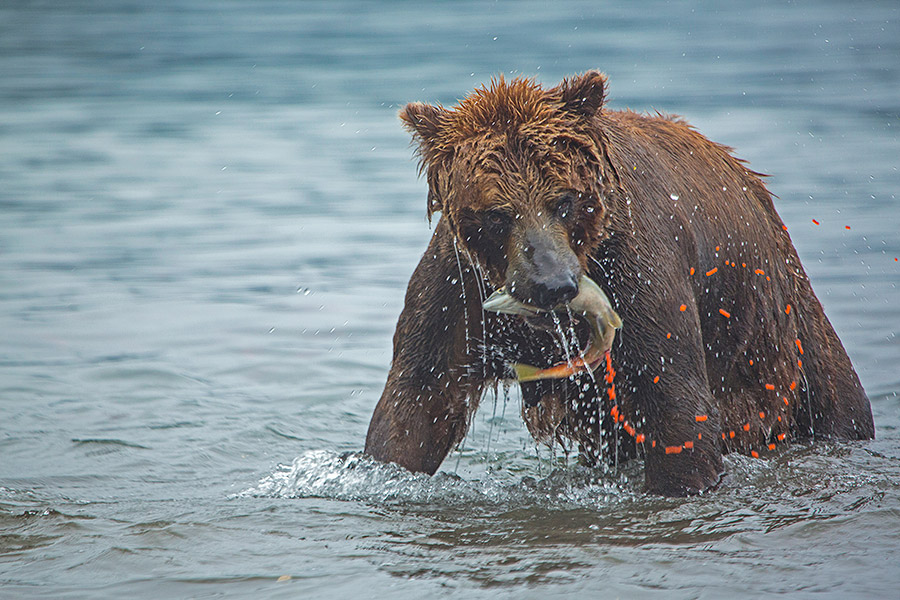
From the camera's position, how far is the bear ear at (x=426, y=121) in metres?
4.48

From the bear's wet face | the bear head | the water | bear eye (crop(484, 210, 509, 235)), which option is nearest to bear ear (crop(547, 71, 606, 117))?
the bear head

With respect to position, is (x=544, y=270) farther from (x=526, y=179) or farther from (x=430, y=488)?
(x=430, y=488)

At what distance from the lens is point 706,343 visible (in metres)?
5.05

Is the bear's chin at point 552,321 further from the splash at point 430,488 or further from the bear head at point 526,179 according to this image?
the splash at point 430,488

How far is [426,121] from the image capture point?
14.7 ft

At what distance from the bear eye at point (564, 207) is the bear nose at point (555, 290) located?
0.27m

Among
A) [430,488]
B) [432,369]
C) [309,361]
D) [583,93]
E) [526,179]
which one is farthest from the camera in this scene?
[309,361]

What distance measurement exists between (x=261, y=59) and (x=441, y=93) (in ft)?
23.3

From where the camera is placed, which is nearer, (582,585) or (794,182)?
(582,585)

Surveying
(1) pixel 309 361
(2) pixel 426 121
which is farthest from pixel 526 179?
(1) pixel 309 361

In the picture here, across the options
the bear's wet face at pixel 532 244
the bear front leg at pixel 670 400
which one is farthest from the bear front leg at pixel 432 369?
the bear front leg at pixel 670 400

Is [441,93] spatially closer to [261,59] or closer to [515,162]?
Answer: [261,59]

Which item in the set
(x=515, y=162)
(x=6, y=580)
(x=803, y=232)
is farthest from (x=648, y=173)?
(x=803, y=232)

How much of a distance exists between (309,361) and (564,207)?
13.0ft
